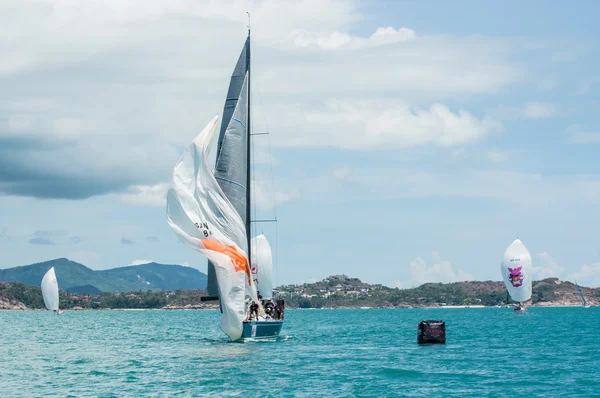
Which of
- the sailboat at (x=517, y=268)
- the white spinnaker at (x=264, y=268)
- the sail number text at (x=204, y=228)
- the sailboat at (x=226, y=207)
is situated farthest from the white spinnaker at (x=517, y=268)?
the sail number text at (x=204, y=228)

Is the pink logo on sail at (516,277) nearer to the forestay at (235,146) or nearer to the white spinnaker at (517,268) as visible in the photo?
the white spinnaker at (517,268)

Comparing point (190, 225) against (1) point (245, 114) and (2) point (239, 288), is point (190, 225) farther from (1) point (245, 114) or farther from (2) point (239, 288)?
(1) point (245, 114)

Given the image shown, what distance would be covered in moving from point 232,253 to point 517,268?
9642 centimetres

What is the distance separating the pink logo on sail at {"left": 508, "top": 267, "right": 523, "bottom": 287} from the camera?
453ft

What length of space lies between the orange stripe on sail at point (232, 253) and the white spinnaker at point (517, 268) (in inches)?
3665

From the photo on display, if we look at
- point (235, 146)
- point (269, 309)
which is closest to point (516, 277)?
point (269, 309)

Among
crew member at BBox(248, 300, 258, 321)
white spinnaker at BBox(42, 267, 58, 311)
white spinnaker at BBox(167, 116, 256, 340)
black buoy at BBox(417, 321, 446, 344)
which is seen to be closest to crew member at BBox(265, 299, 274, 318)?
crew member at BBox(248, 300, 258, 321)

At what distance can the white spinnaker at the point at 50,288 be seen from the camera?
175000mm

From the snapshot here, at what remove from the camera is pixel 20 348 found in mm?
60906

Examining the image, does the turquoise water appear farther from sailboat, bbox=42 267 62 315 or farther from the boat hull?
sailboat, bbox=42 267 62 315

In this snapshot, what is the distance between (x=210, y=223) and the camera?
49.9m

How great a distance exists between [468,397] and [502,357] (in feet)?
61.4

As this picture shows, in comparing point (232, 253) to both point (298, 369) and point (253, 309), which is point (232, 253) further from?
point (298, 369)

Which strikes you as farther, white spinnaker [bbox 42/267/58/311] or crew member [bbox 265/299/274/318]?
white spinnaker [bbox 42/267/58/311]
